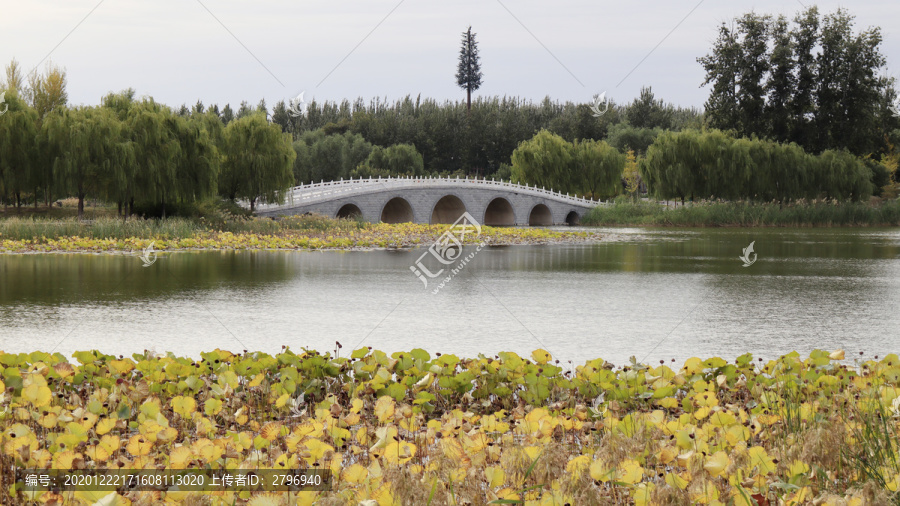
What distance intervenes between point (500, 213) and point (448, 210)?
177 inches

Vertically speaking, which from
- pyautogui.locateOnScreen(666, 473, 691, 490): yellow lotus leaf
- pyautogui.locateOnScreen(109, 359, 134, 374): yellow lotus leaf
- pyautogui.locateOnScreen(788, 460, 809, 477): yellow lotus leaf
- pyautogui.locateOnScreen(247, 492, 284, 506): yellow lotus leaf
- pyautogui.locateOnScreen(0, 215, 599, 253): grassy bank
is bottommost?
pyautogui.locateOnScreen(666, 473, 691, 490): yellow lotus leaf

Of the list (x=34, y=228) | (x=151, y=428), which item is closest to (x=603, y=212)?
(x=34, y=228)

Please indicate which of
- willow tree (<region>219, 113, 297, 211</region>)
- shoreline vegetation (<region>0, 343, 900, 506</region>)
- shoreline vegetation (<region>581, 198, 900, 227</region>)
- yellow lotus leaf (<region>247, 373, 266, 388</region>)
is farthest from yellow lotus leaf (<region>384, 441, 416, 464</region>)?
shoreline vegetation (<region>581, 198, 900, 227</region>)

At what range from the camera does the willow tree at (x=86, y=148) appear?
27.5 m

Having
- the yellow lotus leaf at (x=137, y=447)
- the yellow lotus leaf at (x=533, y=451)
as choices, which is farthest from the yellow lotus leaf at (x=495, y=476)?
the yellow lotus leaf at (x=137, y=447)

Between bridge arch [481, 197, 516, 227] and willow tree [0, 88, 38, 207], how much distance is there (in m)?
31.6

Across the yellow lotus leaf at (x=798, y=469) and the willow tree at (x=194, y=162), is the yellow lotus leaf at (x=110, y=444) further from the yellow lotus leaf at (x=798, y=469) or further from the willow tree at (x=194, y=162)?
the willow tree at (x=194, y=162)

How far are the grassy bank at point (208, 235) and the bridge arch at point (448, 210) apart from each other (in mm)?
22865

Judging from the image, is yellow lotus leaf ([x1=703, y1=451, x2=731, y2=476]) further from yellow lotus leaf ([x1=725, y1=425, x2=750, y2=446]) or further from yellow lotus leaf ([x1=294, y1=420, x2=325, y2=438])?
yellow lotus leaf ([x1=294, y1=420, x2=325, y2=438])

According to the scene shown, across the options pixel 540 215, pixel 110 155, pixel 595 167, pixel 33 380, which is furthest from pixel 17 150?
pixel 595 167

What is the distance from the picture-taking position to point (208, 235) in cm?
2583

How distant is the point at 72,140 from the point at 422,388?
25861 mm

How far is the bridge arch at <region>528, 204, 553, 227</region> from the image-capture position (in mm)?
60594

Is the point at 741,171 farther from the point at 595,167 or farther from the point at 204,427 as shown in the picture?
the point at 204,427
